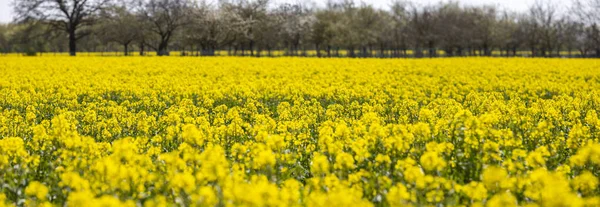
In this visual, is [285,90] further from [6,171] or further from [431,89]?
[6,171]

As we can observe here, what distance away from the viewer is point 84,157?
8.02 m

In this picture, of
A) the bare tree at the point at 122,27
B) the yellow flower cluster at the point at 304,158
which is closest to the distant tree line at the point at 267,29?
the bare tree at the point at 122,27

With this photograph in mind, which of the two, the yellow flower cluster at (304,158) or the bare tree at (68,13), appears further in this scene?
the bare tree at (68,13)

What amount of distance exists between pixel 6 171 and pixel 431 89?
623 inches

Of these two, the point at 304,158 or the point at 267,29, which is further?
the point at 267,29

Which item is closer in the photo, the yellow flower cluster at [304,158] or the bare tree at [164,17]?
the yellow flower cluster at [304,158]

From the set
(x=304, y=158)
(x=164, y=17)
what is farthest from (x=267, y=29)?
(x=304, y=158)

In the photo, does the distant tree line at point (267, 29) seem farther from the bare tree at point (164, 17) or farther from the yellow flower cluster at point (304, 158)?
the yellow flower cluster at point (304, 158)

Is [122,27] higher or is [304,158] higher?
[122,27]

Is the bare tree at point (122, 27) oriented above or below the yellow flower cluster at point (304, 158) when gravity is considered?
above

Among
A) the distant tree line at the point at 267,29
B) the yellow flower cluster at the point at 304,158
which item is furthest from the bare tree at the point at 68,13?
the yellow flower cluster at the point at 304,158

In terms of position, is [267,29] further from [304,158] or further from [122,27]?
[304,158]

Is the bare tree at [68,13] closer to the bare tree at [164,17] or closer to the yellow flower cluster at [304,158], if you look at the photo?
the bare tree at [164,17]

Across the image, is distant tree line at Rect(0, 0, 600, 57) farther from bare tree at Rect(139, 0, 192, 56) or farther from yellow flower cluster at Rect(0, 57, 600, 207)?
yellow flower cluster at Rect(0, 57, 600, 207)
